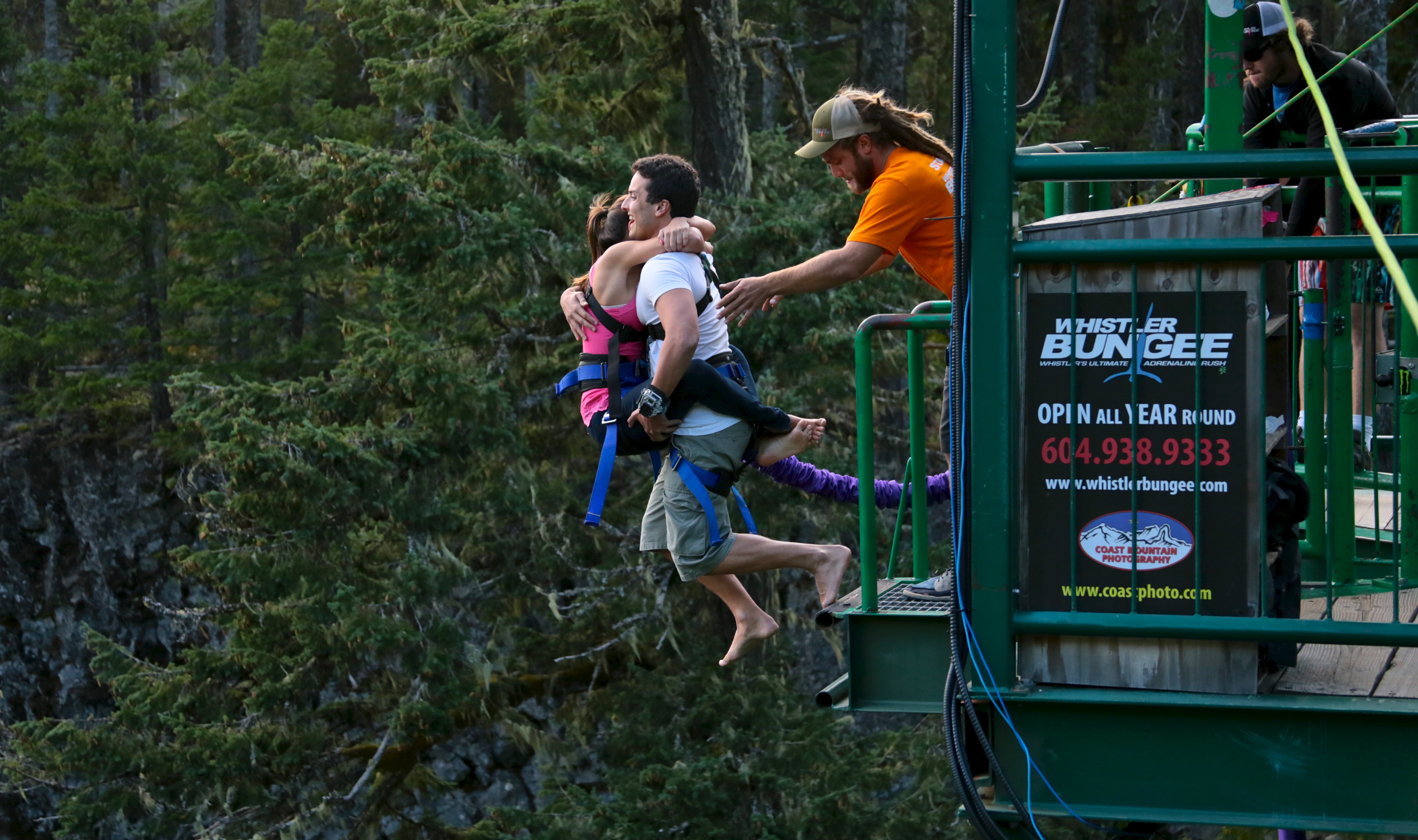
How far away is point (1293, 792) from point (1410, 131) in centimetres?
402

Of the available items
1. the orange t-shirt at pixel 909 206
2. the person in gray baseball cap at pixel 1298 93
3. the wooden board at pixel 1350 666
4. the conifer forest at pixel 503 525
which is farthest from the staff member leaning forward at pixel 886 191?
the conifer forest at pixel 503 525

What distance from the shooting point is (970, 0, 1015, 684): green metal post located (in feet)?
10.5

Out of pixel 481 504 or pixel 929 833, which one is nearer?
pixel 929 833

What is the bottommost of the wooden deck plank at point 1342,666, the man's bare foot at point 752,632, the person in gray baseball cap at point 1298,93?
the man's bare foot at point 752,632

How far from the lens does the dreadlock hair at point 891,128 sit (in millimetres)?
4531

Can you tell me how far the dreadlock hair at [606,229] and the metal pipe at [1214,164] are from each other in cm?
200

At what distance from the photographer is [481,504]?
44.8 ft

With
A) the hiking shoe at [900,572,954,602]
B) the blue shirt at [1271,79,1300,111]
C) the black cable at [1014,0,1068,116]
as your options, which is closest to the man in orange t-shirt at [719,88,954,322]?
the black cable at [1014,0,1068,116]

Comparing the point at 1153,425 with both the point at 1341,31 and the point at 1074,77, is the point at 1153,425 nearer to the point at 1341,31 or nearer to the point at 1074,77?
the point at 1341,31

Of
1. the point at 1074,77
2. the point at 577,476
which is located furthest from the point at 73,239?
the point at 1074,77

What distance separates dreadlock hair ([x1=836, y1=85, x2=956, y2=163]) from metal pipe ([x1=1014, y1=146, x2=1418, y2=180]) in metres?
1.40

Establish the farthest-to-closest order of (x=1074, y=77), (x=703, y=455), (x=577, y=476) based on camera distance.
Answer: (x=1074, y=77) < (x=577, y=476) < (x=703, y=455)

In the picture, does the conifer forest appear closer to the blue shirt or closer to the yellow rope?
the blue shirt

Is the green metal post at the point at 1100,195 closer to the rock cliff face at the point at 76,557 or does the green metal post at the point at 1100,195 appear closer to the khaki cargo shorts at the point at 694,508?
the khaki cargo shorts at the point at 694,508
